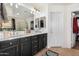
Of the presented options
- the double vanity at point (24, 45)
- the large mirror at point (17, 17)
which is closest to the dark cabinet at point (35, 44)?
the double vanity at point (24, 45)

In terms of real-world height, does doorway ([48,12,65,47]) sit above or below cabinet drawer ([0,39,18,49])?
above

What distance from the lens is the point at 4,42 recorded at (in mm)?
1682

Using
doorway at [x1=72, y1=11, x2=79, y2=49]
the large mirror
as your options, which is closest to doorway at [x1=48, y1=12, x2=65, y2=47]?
doorway at [x1=72, y1=11, x2=79, y2=49]

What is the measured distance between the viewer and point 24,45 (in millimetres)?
1841

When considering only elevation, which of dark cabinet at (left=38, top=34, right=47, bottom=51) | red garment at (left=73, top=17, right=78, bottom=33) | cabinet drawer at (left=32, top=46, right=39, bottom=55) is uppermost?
red garment at (left=73, top=17, right=78, bottom=33)

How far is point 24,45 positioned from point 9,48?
22 centimetres

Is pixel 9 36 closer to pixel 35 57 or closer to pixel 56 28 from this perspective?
pixel 35 57

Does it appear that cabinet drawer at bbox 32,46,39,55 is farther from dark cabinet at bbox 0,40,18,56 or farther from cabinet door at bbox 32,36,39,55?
dark cabinet at bbox 0,40,18,56

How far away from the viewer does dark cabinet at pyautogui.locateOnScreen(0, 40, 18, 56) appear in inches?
66.1

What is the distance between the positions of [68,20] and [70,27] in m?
0.10

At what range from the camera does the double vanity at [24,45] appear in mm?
1704

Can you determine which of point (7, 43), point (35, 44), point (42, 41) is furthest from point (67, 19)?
point (7, 43)

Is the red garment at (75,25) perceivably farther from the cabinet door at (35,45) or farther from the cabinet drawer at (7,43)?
the cabinet drawer at (7,43)

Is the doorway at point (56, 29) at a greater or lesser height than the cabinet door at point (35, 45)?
greater
